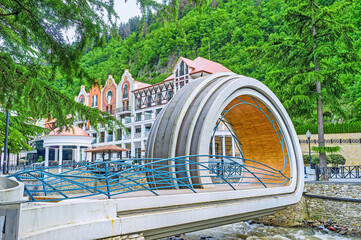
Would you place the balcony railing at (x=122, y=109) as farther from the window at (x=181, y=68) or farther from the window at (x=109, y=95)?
the window at (x=181, y=68)

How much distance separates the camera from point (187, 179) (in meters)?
9.45

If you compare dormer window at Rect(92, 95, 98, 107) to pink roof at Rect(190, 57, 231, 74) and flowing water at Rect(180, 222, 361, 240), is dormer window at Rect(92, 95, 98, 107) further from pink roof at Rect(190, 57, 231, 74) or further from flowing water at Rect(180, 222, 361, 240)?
flowing water at Rect(180, 222, 361, 240)

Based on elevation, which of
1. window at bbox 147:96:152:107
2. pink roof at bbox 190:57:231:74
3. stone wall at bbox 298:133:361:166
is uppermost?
pink roof at bbox 190:57:231:74

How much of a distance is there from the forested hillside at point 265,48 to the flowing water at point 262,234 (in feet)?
24.6

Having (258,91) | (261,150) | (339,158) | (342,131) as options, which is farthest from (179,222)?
(342,131)

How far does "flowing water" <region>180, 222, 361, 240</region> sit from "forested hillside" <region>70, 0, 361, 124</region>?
296 inches

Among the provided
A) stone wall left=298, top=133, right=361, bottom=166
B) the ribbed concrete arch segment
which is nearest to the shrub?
stone wall left=298, top=133, right=361, bottom=166

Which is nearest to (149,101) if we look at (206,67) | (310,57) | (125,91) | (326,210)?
(125,91)

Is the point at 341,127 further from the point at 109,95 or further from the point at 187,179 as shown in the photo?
the point at 109,95

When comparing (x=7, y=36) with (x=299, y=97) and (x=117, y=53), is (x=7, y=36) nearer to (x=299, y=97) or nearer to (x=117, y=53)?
(x=299, y=97)

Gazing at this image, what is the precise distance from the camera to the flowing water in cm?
1292

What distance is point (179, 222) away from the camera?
6.88 metres

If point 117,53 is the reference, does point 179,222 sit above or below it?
below

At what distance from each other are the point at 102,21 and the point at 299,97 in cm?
1468
